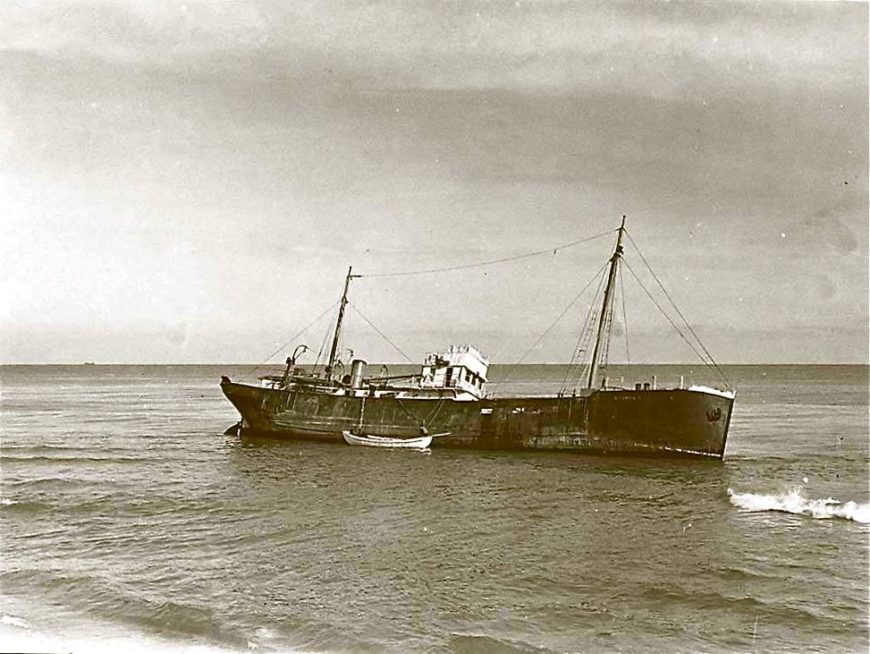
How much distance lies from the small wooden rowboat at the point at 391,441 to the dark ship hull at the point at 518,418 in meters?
0.46

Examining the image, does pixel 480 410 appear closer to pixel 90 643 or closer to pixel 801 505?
pixel 801 505

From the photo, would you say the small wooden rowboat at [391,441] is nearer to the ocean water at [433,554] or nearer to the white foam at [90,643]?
the ocean water at [433,554]

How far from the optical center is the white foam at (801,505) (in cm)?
1833

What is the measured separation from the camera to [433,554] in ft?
47.8

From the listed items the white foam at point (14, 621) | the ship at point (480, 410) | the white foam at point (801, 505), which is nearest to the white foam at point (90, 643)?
the white foam at point (14, 621)

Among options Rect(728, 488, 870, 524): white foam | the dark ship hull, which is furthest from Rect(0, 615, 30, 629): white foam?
the dark ship hull

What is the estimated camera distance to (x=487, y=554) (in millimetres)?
14648

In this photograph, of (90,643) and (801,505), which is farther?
(801,505)

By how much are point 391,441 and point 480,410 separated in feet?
12.4

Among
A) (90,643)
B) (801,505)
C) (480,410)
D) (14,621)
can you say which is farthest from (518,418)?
(14,621)

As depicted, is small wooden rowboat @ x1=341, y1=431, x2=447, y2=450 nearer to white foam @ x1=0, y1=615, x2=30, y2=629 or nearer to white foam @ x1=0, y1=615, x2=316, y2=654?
white foam @ x1=0, y1=615, x2=316, y2=654

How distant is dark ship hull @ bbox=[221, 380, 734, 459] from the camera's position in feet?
87.1

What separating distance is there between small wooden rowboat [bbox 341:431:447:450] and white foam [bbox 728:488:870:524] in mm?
11847

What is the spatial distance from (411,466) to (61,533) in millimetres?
11997
